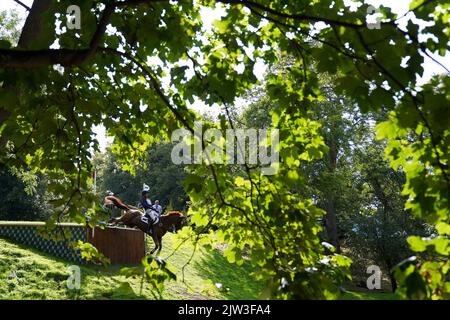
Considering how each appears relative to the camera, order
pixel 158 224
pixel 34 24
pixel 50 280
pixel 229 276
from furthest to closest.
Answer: pixel 229 276 < pixel 158 224 < pixel 50 280 < pixel 34 24

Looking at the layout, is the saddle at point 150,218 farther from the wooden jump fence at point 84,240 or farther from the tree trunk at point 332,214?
the tree trunk at point 332,214

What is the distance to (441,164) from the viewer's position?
2.77 metres

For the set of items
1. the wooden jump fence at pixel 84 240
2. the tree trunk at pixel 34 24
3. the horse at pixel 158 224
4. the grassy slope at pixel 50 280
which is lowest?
the grassy slope at pixel 50 280

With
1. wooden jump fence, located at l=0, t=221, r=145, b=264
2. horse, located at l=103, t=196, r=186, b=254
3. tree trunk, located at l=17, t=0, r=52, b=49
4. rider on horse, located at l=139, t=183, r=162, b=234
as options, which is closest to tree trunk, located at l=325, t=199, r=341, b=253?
horse, located at l=103, t=196, r=186, b=254

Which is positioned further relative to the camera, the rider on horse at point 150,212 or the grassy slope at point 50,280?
the rider on horse at point 150,212

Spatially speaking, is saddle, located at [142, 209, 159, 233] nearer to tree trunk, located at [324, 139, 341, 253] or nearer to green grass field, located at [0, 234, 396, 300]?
green grass field, located at [0, 234, 396, 300]

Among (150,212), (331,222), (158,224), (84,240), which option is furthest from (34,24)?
(331,222)

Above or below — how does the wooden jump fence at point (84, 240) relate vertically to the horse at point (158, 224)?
below

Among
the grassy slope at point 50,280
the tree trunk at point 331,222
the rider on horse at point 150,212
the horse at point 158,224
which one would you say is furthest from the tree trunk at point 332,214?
the grassy slope at point 50,280

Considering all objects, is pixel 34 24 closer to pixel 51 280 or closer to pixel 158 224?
pixel 51 280
